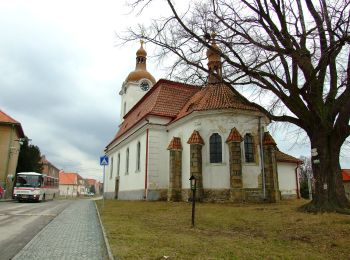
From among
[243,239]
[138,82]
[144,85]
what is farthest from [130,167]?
[243,239]

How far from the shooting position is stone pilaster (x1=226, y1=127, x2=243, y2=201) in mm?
21703

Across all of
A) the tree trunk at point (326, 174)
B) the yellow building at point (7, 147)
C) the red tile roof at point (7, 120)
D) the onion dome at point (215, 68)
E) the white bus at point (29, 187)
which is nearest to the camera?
the onion dome at point (215, 68)

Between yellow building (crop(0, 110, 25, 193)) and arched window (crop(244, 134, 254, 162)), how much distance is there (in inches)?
1141

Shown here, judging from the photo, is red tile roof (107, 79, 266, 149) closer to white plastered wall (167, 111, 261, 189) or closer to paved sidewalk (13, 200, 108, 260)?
white plastered wall (167, 111, 261, 189)

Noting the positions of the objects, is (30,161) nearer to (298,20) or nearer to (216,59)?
(216,59)

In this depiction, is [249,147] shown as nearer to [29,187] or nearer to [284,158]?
[284,158]

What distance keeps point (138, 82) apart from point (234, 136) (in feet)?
70.9

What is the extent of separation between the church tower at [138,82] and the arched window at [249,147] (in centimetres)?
2020

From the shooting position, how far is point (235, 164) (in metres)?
22.2

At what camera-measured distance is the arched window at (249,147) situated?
2349 cm

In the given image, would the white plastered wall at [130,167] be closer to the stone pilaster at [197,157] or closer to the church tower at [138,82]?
the stone pilaster at [197,157]

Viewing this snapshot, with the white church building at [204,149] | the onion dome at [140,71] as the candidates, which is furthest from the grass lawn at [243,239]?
the onion dome at [140,71]

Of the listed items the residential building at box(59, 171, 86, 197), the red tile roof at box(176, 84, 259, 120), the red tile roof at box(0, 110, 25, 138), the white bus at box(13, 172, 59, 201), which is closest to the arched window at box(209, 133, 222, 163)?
the red tile roof at box(176, 84, 259, 120)

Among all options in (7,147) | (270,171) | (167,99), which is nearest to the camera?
(270,171)
